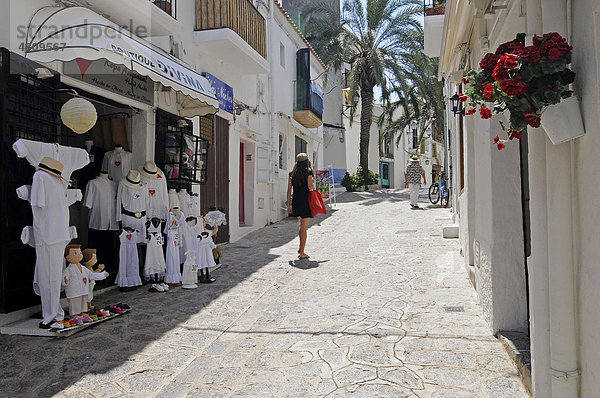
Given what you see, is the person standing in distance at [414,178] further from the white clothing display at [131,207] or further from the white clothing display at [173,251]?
the white clothing display at [131,207]

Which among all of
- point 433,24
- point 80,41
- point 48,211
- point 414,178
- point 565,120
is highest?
point 433,24

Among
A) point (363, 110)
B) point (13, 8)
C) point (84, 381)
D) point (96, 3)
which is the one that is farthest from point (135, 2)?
point (363, 110)

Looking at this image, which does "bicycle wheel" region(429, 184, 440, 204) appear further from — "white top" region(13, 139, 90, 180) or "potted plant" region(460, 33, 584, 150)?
"potted plant" region(460, 33, 584, 150)

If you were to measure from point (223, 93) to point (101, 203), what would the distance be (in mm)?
4495

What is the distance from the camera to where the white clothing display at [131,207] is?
659 centimetres

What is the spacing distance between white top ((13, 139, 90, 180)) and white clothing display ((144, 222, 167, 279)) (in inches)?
62.5

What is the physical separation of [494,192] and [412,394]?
1.93m

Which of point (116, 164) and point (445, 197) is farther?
Result: point (445, 197)

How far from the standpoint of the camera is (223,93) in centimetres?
1021

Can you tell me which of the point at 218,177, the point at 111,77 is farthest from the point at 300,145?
the point at 111,77

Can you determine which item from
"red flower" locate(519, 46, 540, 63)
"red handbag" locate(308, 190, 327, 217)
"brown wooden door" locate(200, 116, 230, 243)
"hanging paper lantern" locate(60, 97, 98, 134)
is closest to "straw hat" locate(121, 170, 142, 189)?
"hanging paper lantern" locate(60, 97, 98, 134)

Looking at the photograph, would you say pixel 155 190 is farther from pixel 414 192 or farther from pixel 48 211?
pixel 414 192

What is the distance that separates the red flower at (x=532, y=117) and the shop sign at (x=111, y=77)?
4.89 m

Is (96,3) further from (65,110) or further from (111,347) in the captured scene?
(111,347)
